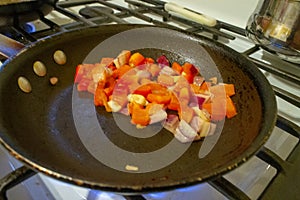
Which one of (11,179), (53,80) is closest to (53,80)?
(53,80)

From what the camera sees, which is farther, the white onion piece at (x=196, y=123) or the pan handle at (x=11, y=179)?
the white onion piece at (x=196, y=123)

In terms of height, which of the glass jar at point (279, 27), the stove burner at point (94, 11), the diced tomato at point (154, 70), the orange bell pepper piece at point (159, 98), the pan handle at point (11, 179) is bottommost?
the pan handle at point (11, 179)

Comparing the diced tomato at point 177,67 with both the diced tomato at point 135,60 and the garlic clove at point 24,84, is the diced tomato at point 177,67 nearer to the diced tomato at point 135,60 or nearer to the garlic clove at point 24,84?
the diced tomato at point 135,60

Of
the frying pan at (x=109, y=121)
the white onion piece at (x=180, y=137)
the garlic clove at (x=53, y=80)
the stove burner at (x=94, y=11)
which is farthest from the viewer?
the stove burner at (x=94, y=11)

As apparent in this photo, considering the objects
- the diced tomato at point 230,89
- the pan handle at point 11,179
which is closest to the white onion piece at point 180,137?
the diced tomato at point 230,89

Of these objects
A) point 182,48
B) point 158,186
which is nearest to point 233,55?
point 182,48

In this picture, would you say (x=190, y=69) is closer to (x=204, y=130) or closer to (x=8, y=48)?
(x=204, y=130)
